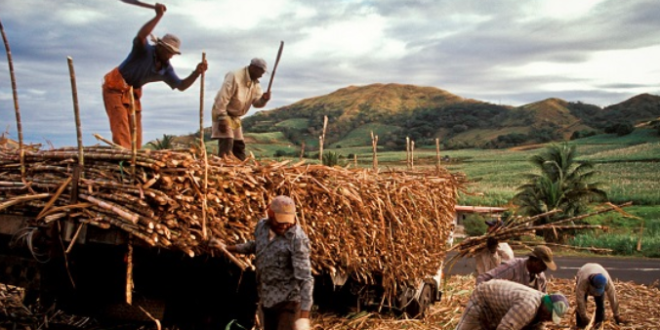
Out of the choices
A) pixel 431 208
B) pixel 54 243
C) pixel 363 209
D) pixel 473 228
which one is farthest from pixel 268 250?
pixel 473 228

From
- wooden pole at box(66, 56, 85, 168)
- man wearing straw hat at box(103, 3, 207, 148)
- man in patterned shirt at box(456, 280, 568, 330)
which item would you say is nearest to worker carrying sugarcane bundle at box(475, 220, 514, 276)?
man in patterned shirt at box(456, 280, 568, 330)

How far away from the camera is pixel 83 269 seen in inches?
223

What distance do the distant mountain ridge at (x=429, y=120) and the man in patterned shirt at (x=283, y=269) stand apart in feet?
226

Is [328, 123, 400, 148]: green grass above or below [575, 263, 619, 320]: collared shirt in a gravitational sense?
above

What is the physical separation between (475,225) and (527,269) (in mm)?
24302

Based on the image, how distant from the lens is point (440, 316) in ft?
31.8

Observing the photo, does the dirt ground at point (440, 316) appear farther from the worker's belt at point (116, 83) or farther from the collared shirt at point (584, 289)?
the worker's belt at point (116, 83)

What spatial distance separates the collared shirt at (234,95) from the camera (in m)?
8.51

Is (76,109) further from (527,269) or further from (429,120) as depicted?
(429,120)

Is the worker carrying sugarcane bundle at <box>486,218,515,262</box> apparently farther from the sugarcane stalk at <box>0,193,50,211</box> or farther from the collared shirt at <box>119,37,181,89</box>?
the sugarcane stalk at <box>0,193,50,211</box>

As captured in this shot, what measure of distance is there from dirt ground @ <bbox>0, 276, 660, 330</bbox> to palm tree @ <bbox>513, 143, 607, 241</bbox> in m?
16.0

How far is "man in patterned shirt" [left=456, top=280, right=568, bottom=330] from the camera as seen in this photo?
18.8 ft

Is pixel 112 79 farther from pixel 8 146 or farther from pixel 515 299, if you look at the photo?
pixel 515 299

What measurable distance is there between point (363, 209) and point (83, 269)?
10.1ft
